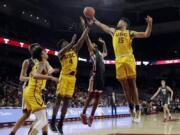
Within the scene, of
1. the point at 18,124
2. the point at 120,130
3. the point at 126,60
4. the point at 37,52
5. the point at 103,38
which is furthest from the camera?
the point at 103,38

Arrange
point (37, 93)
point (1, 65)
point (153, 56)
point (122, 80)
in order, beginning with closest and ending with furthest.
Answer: point (37, 93) < point (122, 80) < point (1, 65) < point (153, 56)

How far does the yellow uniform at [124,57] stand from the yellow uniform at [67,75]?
1199mm

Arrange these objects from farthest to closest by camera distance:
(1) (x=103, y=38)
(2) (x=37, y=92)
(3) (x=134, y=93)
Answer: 1. (1) (x=103, y=38)
2. (3) (x=134, y=93)
3. (2) (x=37, y=92)

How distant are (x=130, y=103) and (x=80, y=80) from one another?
26357 millimetres

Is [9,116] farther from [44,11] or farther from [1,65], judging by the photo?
[44,11]

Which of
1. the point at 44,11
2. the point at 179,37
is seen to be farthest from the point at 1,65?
the point at 179,37

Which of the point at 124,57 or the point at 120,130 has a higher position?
the point at 124,57

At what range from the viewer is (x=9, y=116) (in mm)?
13672

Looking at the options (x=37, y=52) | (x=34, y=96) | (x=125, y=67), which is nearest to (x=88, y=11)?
(x=125, y=67)

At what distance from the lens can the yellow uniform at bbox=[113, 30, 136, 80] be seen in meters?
7.53

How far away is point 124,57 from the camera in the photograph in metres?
7.54

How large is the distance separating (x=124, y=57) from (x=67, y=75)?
149 centimetres

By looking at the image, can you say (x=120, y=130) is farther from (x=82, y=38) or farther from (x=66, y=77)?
(x=82, y=38)

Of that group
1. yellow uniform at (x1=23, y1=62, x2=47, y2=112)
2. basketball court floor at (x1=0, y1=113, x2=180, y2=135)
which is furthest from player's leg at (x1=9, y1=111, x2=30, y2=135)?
basketball court floor at (x1=0, y1=113, x2=180, y2=135)
